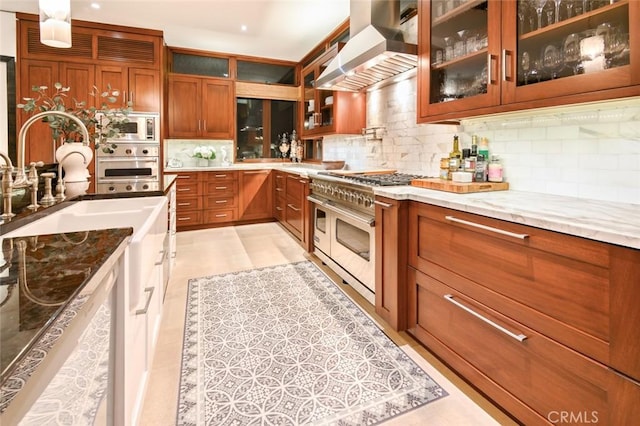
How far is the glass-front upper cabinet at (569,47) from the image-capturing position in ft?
4.23

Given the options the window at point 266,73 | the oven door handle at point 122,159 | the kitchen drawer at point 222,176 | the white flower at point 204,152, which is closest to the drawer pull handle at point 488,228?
the kitchen drawer at point 222,176

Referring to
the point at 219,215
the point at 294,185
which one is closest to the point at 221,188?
the point at 219,215

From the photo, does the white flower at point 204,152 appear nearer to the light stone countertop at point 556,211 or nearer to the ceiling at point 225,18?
the ceiling at point 225,18

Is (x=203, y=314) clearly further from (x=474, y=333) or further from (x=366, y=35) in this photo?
(x=366, y=35)

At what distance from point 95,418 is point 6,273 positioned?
1.37 ft

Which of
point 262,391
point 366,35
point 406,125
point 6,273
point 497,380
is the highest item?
point 366,35

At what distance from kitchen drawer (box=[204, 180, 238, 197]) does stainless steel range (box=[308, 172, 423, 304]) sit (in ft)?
7.17

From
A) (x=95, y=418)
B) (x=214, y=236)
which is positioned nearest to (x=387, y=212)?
(x=95, y=418)

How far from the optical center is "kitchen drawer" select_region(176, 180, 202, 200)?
16.4ft

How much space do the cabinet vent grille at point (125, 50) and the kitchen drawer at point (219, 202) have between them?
2.10 meters

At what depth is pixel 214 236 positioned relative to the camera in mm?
4781

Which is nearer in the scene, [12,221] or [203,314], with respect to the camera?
[12,221]

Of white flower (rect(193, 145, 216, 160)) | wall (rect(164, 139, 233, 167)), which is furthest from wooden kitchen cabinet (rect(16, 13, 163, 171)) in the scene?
white flower (rect(193, 145, 216, 160))

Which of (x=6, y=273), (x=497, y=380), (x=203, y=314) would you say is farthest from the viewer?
(x=203, y=314)
